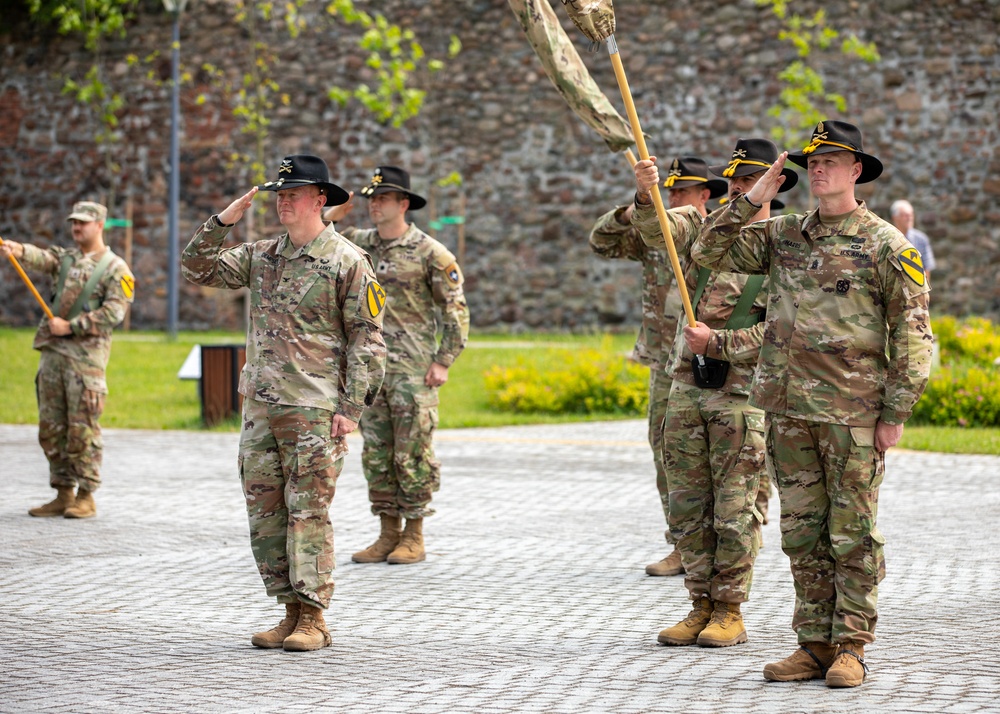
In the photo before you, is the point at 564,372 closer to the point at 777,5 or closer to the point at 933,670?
the point at 777,5

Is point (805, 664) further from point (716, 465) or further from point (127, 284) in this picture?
point (127, 284)

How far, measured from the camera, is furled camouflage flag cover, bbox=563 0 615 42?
5.92 meters

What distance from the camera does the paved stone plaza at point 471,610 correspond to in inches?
212

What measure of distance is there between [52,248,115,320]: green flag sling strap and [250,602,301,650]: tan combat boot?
14.4 feet

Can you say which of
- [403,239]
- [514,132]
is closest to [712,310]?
[403,239]

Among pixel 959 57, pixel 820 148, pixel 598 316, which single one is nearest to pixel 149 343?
pixel 598 316

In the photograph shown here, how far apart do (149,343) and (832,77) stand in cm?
1123

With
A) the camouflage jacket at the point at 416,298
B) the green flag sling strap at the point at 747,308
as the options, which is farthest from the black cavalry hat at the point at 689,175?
the camouflage jacket at the point at 416,298

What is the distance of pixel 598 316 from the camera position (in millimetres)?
22562

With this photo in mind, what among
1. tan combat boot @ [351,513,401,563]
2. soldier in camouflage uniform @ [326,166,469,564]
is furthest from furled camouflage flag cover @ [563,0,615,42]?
tan combat boot @ [351,513,401,563]

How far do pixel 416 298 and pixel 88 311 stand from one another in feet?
9.01

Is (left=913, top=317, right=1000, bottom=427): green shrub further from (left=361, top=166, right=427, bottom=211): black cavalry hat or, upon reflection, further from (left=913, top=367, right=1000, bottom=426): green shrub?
(left=361, top=166, right=427, bottom=211): black cavalry hat

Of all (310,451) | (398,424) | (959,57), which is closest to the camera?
(310,451)

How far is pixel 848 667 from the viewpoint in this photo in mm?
5484
